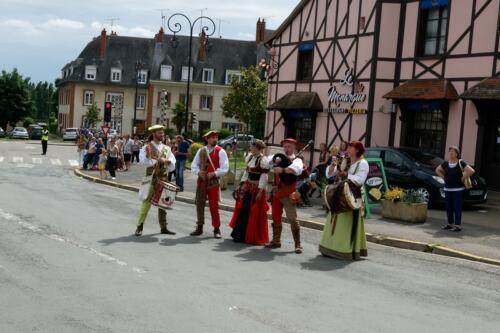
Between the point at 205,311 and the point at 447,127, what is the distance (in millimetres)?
15857

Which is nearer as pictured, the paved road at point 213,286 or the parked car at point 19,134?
the paved road at point 213,286

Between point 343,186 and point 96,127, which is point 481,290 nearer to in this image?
point 343,186

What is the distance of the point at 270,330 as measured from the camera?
5.89 m

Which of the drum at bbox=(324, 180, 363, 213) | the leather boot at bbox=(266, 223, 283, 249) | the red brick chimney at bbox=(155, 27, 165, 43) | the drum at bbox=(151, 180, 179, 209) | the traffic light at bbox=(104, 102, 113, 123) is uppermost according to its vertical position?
the red brick chimney at bbox=(155, 27, 165, 43)

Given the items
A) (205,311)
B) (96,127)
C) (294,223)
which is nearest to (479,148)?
(294,223)

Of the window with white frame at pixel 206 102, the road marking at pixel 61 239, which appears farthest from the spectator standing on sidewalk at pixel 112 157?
the window with white frame at pixel 206 102

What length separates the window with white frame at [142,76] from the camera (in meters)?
75.7

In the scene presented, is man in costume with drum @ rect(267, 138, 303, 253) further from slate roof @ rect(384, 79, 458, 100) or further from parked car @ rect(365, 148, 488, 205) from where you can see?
slate roof @ rect(384, 79, 458, 100)

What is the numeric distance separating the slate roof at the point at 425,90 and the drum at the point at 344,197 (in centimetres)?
1141

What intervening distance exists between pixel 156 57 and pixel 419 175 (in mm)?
61100

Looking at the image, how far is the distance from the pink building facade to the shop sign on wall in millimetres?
37

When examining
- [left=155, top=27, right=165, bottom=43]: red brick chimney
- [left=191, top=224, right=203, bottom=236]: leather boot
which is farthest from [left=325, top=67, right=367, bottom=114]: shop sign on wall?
[left=155, top=27, right=165, bottom=43]: red brick chimney

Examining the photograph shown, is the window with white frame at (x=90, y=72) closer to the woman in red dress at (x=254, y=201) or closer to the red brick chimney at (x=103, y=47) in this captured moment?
the red brick chimney at (x=103, y=47)

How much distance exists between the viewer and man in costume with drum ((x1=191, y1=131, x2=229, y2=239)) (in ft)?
37.1
